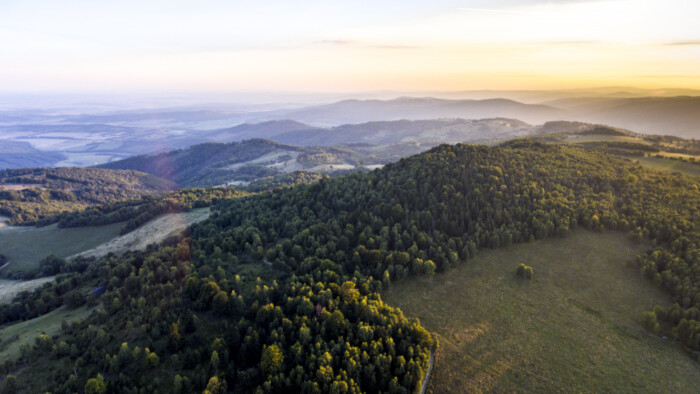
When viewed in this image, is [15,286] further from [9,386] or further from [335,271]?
[335,271]

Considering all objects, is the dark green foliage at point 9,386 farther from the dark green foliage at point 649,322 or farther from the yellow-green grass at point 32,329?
the dark green foliage at point 649,322

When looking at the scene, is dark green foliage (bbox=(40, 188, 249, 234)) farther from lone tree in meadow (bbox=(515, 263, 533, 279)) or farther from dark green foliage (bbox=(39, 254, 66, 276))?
lone tree in meadow (bbox=(515, 263, 533, 279))

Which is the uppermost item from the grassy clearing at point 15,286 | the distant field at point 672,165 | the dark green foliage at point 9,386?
the distant field at point 672,165

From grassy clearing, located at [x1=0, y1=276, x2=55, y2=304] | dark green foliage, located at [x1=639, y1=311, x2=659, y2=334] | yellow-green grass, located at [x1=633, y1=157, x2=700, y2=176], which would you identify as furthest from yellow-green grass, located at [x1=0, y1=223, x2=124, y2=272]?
yellow-green grass, located at [x1=633, y1=157, x2=700, y2=176]

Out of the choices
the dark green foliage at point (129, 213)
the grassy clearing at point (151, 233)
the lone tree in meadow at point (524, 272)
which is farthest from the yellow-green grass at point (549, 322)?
the dark green foliage at point (129, 213)

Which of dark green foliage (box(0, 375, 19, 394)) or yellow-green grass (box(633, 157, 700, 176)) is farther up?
yellow-green grass (box(633, 157, 700, 176))
